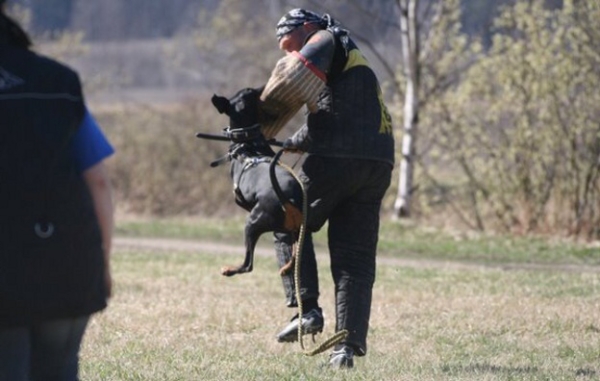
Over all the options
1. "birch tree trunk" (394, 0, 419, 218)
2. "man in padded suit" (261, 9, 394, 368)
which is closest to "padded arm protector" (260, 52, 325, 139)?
"man in padded suit" (261, 9, 394, 368)

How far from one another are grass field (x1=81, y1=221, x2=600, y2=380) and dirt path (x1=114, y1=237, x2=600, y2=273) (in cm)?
6

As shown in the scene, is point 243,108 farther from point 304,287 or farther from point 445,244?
point 445,244

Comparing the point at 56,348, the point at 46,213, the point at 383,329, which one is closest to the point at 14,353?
the point at 56,348

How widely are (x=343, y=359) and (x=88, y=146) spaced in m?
2.98

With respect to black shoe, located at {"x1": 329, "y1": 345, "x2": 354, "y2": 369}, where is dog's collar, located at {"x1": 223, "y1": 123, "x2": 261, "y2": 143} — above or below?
above

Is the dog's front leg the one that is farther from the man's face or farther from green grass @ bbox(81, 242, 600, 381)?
the man's face

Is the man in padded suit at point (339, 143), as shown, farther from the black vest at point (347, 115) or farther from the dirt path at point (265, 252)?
the dirt path at point (265, 252)

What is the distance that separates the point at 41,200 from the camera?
3.57 meters

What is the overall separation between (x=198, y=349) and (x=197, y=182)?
57.7ft

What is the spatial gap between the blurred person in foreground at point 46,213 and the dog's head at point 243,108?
2539 mm

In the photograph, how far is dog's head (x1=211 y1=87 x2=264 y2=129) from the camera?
6284 millimetres

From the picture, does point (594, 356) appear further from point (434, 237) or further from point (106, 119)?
point (106, 119)

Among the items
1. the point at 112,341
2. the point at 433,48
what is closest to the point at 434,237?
the point at 433,48

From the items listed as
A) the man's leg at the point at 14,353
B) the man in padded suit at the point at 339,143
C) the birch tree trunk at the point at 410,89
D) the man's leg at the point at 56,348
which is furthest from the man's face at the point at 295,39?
the birch tree trunk at the point at 410,89
